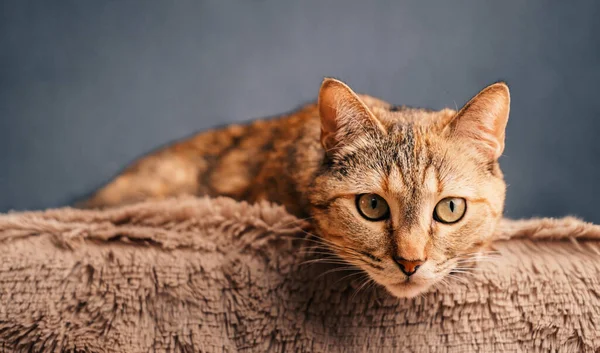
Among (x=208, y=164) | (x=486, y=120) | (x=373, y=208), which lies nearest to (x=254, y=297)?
(x=373, y=208)

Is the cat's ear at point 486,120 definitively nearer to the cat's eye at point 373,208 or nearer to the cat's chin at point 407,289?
the cat's eye at point 373,208

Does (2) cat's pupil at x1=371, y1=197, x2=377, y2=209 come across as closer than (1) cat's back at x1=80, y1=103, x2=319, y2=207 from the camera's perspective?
Yes

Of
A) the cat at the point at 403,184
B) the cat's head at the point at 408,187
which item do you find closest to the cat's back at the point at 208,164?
the cat at the point at 403,184

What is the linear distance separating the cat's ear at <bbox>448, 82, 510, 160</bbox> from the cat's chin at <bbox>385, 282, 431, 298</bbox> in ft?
1.08

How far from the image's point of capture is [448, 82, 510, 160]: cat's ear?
1.19 meters

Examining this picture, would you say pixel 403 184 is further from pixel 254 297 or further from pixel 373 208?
pixel 254 297

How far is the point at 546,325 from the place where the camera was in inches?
44.3

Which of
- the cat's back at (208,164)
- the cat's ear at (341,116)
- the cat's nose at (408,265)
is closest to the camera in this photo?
the cat's nose at (408,265)

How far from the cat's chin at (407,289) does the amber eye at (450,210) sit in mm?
135

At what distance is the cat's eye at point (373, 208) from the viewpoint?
46.4 inches

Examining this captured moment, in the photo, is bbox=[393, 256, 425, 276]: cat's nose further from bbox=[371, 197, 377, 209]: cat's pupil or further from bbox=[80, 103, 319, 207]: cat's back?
bbox=[80, 103, 319, 207]: cat's back

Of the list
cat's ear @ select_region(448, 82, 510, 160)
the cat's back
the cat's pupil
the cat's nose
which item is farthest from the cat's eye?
the cat's back

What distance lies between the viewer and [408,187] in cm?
115

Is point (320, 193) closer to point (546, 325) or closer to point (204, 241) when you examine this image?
point (204, 241)
